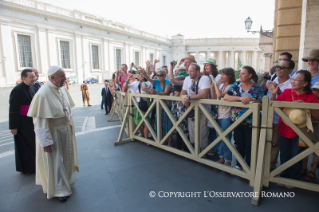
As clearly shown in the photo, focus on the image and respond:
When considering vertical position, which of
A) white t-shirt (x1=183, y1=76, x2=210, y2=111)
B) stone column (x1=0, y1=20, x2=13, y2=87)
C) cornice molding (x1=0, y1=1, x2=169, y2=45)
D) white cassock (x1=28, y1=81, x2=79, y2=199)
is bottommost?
white cassock (x1=28, y1=81, x2=79, y2=199)

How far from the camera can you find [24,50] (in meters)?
27.4

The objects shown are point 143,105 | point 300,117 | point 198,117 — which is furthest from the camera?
point 143,105

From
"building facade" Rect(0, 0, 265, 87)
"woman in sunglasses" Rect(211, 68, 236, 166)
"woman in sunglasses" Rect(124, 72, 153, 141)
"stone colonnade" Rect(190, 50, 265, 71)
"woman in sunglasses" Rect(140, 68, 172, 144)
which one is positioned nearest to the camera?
"woman in sunglasses" Rect(211, 68, 236, 166)

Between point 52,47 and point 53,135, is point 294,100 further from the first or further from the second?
point 52,47

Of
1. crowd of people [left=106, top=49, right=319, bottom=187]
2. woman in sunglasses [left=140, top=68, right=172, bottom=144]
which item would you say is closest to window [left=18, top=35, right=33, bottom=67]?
woman in sunglasses [left=140, top=68, right=172, bottom=144]

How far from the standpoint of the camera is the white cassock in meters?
2.72

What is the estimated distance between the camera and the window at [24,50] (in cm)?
2691

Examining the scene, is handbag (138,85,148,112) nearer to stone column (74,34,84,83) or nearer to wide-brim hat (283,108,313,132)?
wide-brim hat (283,108,313,132)

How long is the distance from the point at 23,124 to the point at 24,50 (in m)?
29.5

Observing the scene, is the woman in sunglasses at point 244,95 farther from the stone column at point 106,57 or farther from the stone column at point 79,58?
the stone column at point 106,57

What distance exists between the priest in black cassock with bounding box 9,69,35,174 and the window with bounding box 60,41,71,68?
103 ft

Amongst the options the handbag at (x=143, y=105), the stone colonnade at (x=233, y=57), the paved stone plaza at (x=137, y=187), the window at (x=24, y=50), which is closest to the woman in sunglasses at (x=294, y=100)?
the paved stone plaza at (x=137, y=187)

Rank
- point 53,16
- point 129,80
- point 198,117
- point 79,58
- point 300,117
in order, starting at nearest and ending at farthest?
1. point 300,117
2. point 198,117
3. point 129,80
4. point 53,16
5. point 79,58

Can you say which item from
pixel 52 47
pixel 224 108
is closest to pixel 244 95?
pixel 224 108
